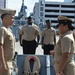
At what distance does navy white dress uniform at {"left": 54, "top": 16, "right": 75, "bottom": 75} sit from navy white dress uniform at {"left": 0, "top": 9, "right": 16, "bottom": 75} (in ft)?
2.05

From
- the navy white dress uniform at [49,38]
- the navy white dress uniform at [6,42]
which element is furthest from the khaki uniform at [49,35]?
the navy white dress uniform at [6,42]

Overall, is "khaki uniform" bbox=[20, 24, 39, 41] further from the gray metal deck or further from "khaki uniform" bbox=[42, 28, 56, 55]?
the gray metal deck

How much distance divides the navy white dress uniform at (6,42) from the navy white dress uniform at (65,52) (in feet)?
2.05

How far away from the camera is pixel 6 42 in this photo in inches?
167

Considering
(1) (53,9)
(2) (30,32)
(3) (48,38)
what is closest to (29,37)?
(2) (30,32)

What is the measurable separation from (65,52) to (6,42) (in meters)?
0.85

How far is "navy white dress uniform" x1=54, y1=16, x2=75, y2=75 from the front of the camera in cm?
387

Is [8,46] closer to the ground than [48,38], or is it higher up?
higher up

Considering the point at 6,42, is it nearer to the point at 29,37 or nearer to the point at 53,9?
the point at 29,37

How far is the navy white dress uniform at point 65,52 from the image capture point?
12.7ft

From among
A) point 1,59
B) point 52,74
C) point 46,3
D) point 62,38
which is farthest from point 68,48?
point 46,3

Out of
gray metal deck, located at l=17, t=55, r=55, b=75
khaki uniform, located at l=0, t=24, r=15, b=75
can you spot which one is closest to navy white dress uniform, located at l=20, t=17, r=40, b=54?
gray metal deck, located at l=17, t=55, r=55, b=75

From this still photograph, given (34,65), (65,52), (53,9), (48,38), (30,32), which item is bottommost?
(34,65)

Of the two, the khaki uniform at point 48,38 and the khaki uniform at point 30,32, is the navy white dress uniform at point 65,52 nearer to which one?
the khaki uniform at point 30,32
